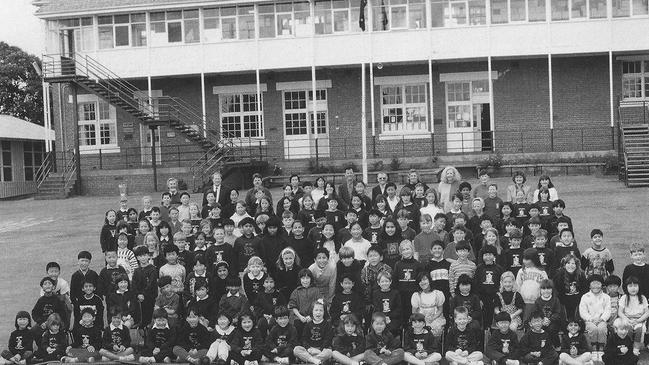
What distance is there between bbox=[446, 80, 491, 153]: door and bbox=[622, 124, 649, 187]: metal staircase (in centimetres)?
539

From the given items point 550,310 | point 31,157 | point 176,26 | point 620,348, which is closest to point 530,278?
point 550,310

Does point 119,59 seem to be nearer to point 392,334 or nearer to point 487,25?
point 487,25

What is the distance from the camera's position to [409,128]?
33.5 meters

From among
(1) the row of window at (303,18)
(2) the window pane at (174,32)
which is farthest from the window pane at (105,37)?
(2) the window pane at (174,32)

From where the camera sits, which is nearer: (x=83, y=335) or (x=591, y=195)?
(x=83, y=335)

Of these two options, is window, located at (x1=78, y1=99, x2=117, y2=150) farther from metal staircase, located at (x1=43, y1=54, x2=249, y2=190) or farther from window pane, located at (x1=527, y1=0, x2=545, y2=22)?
window pane, located at (x1=527, y1=0, x2=545, y2=22)

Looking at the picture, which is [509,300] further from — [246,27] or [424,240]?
[246,27]

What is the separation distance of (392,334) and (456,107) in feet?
73.0

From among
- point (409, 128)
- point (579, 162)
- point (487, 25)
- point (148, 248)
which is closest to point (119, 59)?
point (409, 128)

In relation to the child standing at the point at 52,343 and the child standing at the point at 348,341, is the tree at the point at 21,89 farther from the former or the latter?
the child standing at the point at 348,341

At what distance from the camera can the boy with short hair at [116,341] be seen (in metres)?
12.4

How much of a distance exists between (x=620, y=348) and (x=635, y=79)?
23.7 m

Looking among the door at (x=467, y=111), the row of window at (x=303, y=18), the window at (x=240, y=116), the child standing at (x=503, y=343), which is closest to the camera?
the child standing at (x=503, y=343)

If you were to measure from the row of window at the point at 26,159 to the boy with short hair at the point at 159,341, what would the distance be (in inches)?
1093
